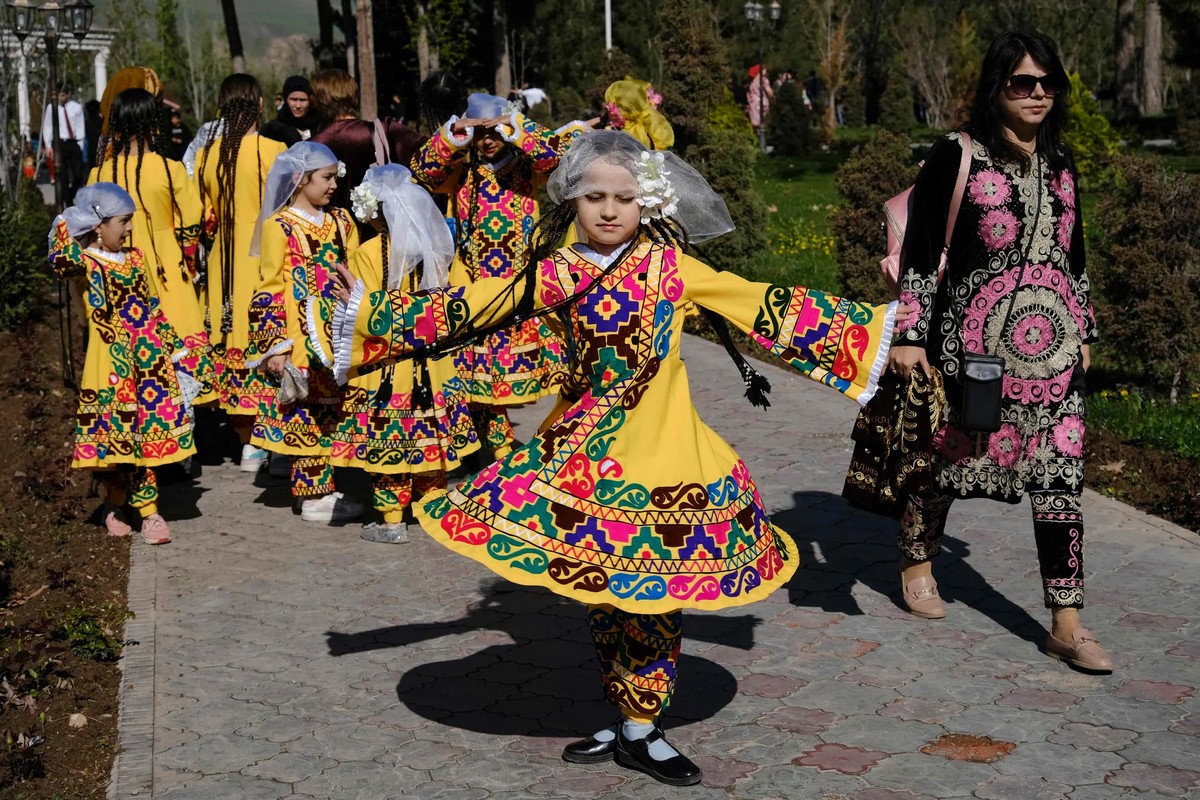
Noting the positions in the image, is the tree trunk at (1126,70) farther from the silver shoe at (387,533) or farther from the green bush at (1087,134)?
the silver shoe at (387,533)

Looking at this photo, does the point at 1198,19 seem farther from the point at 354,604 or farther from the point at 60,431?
the point at 354,604

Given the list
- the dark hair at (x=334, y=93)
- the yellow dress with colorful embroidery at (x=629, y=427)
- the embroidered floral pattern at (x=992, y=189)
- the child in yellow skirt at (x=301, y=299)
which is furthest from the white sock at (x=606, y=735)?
the dark hair at (x=334, y=93)

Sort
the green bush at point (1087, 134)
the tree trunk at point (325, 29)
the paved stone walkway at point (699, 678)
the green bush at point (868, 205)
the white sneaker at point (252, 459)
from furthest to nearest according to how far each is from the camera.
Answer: the tree trunk at point (325, 29) < the green bush at point (1087, 134) < the green bush at point (868, 205) < the white sneaker at point (252, 459) < the paved stone walkway at point (699, 678)

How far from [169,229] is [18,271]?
5.68 m

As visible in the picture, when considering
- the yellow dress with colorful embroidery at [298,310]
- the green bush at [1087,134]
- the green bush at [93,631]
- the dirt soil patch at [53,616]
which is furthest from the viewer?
the green bush at [1087,134]

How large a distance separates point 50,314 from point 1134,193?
10.4 meters

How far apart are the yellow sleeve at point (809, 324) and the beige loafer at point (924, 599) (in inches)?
70.6

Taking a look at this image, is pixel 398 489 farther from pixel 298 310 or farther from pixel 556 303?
pixel 556 303

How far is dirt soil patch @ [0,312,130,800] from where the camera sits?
5.03 meters

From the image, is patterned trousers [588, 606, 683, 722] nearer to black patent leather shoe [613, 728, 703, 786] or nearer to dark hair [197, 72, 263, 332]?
black patent leather shoe [613, 728, 703, 786]

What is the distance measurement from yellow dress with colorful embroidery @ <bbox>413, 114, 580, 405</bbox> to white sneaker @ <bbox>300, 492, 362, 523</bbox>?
3.22ft

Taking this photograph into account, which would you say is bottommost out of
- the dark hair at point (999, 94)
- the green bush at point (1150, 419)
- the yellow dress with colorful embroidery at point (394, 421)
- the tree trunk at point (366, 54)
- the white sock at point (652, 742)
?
the white sock at point (652, 742)

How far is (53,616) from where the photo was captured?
644 centimetres

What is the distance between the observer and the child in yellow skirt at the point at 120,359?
739 cm
